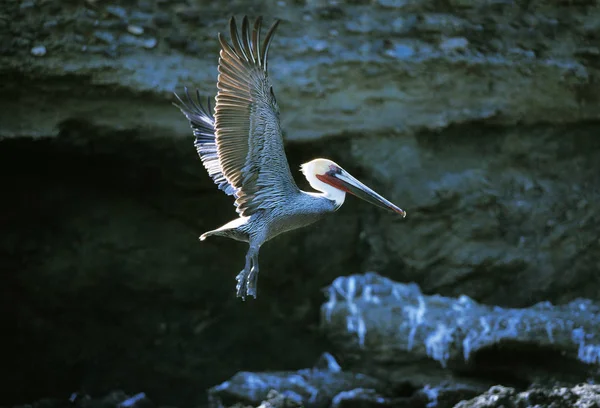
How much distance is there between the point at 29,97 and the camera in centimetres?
707

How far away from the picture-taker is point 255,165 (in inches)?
217

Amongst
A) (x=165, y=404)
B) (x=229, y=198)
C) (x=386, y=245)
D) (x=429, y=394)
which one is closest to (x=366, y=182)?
(x=386, y=245)

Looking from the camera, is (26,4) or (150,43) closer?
(26,4)

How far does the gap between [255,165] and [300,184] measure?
2.52 m

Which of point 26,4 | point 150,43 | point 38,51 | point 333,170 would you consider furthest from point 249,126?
point 26,4

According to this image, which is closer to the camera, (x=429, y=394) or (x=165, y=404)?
(x=429, y=394)

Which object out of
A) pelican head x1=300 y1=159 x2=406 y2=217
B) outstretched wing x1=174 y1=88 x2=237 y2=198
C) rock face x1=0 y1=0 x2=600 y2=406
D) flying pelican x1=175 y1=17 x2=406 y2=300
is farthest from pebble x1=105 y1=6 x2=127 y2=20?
pelican head x1=300 y1=159 x2=406 y2=217

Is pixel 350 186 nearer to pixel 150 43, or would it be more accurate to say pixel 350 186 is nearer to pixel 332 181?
pixel 332 181

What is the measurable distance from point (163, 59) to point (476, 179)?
2.59 m

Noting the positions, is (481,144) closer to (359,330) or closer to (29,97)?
(359,330)

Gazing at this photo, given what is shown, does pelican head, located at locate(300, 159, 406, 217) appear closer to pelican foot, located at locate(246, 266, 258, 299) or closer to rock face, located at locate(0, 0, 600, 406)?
pelican foot, located at locate(246, 266, 258, 299)

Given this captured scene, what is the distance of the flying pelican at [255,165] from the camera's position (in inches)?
205

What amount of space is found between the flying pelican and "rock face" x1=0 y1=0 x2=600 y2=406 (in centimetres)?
179

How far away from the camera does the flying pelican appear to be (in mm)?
5211
